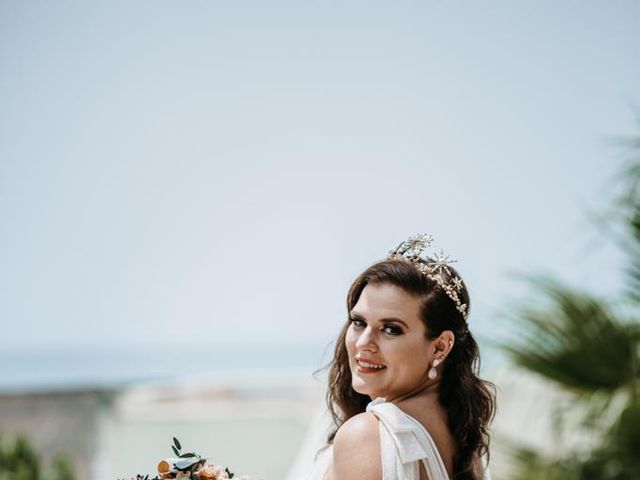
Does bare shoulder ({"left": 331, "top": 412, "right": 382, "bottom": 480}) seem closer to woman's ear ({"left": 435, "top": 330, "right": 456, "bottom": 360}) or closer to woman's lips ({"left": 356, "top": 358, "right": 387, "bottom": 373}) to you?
woman's lips ({"left": 356, "top": 358, "right": 387, "bottom": 373})

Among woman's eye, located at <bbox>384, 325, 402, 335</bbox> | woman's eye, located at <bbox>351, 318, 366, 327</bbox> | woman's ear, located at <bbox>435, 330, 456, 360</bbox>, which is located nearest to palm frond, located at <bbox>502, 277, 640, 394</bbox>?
woman's ear, located at <bbox>435, 330, 456, 360</bbox>

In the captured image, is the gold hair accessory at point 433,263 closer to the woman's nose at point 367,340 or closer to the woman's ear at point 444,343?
the woman's ear at point 444,343

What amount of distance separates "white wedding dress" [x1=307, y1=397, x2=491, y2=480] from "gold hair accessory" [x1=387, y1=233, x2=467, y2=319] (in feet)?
1.25

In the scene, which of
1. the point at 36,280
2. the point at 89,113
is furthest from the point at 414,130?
the point at 36,280

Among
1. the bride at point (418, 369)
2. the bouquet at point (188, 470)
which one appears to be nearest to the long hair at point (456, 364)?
the bride at point (418, 369)

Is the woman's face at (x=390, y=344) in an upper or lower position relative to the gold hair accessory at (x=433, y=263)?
lower

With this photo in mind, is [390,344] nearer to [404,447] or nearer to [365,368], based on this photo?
[365,368]

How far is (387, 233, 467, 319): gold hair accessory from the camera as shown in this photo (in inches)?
97.2

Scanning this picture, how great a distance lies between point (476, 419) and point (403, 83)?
196 ft

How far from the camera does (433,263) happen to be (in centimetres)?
253

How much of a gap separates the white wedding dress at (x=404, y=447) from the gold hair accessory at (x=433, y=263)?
38 cm

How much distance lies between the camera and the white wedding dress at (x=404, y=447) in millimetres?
2152

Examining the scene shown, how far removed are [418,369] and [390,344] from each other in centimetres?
12

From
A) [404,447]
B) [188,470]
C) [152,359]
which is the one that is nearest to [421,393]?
[404,447]
